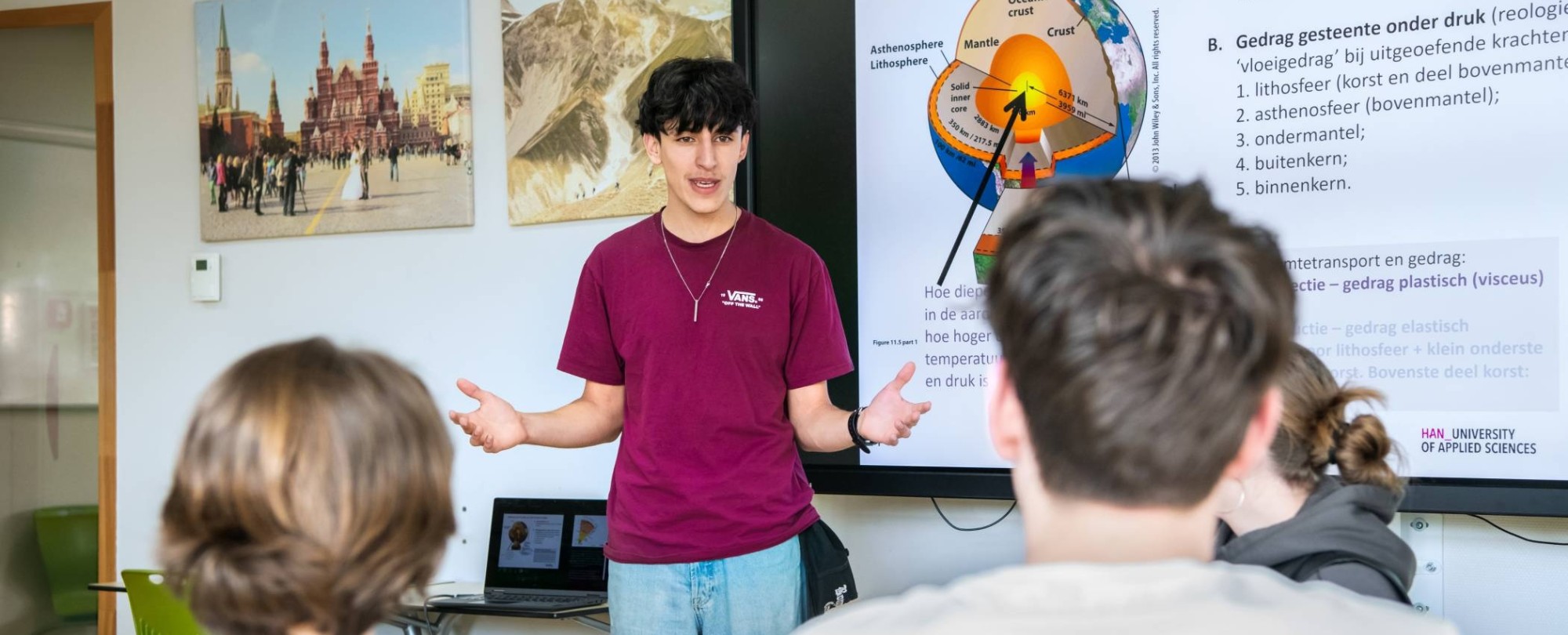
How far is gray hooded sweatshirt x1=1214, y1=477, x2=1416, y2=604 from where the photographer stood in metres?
1.42

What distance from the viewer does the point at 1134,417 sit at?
804mm

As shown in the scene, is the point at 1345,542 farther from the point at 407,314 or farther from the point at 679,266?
the point at 407,314

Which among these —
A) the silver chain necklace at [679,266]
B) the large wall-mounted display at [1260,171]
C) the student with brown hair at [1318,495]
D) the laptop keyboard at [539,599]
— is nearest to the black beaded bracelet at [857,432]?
the silver chain necklace at [679,266]

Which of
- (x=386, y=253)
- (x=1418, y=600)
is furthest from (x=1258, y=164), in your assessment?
(x=386, y=253)

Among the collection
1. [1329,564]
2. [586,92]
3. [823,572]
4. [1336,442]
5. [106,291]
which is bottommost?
[823,572]

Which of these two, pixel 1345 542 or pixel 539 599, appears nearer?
pixel 1345 542

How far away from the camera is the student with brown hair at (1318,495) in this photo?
1444 mm

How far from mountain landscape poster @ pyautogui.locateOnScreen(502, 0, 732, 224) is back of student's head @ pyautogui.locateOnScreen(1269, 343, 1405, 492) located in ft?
6.22

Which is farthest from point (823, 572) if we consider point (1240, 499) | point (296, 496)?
point (296, 496)

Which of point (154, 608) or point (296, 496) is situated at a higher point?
point (296, 496)

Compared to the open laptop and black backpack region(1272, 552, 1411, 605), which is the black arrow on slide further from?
black backpack region(1272, 552, 1411, 605)

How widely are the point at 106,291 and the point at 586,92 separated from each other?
180 cm

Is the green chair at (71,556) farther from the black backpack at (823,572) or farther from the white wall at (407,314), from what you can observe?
the black backpack at (823,572)

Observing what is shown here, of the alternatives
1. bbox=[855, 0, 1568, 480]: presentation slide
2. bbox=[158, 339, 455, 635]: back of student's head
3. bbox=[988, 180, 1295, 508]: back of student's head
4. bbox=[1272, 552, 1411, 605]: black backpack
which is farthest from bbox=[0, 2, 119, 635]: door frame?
bbox=[988, 180, 1295, 508]: back of student's head
